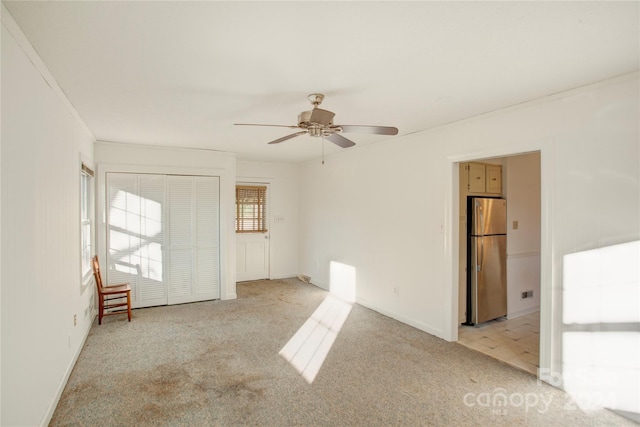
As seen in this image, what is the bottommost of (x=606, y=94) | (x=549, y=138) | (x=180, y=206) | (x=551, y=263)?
(x=551, y=263)

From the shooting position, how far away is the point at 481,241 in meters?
4.20

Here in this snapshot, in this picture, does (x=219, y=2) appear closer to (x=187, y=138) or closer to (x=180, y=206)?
(x=187, y=138)

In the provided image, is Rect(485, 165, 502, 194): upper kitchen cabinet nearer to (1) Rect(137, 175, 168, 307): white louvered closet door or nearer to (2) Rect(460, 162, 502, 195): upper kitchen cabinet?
(2) Rect(460, 162, 502, 195): upper kitchen cabinet

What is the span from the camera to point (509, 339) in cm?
373

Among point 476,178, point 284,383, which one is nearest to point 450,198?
point 476,178

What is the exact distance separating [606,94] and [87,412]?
4463 mm

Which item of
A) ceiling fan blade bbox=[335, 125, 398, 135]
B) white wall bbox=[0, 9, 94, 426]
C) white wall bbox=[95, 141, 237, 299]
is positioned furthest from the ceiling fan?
white wall bbox=[95, 141, 237, 299]

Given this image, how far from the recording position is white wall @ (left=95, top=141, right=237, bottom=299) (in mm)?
4656

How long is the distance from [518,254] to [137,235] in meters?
5.39

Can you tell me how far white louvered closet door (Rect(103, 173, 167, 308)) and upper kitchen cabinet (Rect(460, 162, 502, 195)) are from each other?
430 centimetres

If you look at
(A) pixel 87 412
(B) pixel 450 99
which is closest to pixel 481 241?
(B) pixel 450 99

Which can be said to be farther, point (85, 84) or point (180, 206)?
point (180, 206)

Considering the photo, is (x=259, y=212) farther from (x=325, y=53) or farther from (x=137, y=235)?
(x=325, y=53)

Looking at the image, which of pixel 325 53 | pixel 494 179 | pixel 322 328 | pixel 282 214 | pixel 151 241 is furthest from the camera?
pixel 282 214
